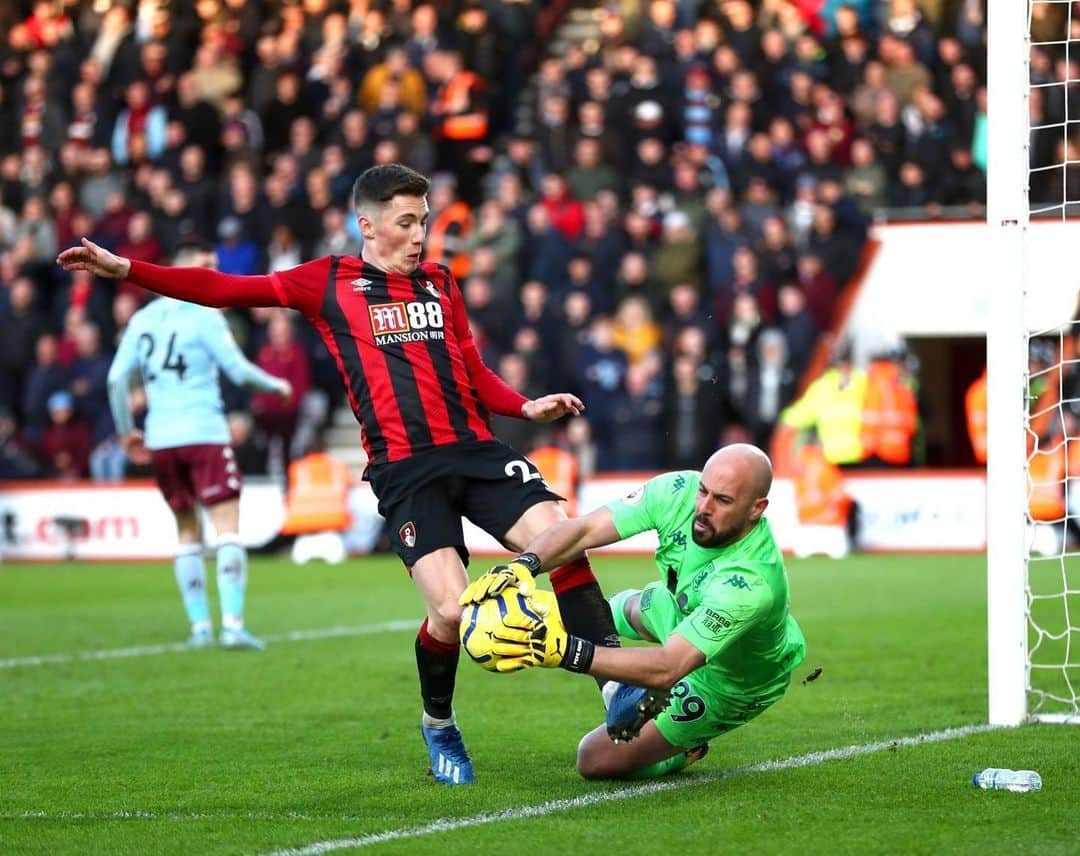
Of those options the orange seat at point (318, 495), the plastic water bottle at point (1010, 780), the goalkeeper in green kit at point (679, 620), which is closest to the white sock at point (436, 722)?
the goalkeeper in green kit at point (679, 620)

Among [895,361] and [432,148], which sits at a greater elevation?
[432,148]

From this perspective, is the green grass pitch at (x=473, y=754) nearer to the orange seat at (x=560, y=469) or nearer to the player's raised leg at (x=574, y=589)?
the player's raised leg at (x=574, y=589)

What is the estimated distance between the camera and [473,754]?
7.56 m

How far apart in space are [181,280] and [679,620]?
2159 millimetres

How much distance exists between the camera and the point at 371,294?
714 centimetres

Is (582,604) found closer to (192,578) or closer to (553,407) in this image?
(553,407)

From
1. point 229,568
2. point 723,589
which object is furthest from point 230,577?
point 723,589

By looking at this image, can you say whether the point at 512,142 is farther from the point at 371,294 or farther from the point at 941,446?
the point at 371,294

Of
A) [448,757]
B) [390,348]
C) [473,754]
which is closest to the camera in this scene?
[448,757]

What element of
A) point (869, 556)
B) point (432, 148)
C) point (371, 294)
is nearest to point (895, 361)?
point (869, 556)

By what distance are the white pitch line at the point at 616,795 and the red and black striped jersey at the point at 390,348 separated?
1.46 metres

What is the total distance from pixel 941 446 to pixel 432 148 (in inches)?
273

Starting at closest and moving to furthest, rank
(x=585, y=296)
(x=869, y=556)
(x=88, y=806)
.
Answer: (x=88, y=806) → (x=869, y=556) → (x=585, y=296)

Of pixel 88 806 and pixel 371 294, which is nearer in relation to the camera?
pixel 88 806
